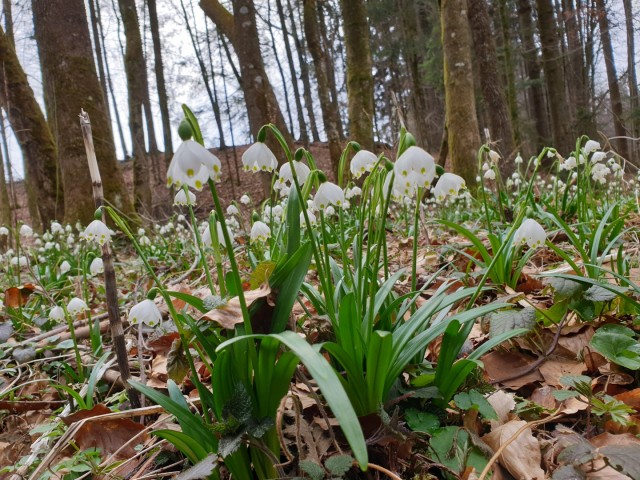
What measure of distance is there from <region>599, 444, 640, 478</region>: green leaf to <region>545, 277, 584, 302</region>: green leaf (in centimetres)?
68

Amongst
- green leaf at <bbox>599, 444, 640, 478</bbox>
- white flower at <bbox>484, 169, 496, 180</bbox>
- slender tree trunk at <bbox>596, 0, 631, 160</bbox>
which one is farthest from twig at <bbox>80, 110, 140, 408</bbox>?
slender tree trunk at <bbox>596, 0, 631, 160</bbox>

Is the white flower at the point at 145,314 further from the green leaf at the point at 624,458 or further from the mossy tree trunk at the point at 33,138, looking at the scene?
the mossy tree trunk at the point at 33,138

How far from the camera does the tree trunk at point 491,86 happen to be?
25.7 ft

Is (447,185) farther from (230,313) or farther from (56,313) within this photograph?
(56,313)

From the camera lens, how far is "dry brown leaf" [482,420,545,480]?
1.12m

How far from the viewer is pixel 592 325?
1775mm

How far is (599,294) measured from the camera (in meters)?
1.64

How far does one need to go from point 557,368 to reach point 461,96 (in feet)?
18.6

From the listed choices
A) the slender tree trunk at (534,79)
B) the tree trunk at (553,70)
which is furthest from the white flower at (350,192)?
the slender tree trunk at (534,79)

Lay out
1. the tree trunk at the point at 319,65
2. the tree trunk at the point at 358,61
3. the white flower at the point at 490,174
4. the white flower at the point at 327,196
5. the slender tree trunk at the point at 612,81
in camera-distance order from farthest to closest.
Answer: the slender tree trunk at the point at 612,81 < the tree trunk at the point at 319,65 < the tree trunk at the point at 358,61 < the white flower at the point at 490,174 < the white flower at the point at 327,196

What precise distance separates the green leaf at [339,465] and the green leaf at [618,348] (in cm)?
91

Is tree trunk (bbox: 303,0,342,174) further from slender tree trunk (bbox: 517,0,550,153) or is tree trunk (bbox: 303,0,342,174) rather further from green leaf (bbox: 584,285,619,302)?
green leaf (bbox: 584,285,619,302)

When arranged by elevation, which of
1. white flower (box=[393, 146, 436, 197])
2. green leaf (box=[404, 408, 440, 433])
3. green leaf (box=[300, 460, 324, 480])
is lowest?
green leaf (box=[404, 408, 440, 433])

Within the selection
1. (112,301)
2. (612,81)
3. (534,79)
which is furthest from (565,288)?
(612,81)
